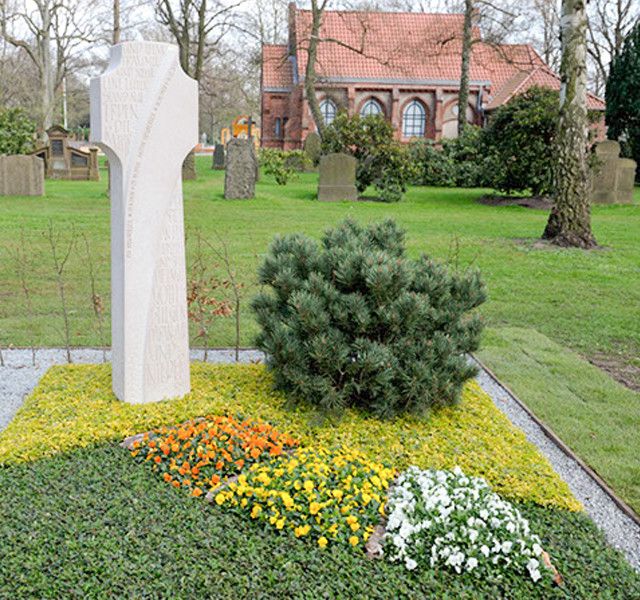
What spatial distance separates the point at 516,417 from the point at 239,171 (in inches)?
666

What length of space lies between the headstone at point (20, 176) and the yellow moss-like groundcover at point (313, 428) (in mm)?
17538

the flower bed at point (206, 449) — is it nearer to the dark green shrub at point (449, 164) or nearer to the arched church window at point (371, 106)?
the dark green shrub at point (449, 164)

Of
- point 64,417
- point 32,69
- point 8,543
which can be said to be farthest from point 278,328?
point 32,69

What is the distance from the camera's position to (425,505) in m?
3.80

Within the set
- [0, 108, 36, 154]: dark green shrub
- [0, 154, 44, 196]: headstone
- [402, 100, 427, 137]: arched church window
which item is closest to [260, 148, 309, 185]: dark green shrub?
[0, 108, 36, 154]: dark green shrub

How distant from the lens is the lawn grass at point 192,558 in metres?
3.24

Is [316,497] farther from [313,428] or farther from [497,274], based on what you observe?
[497,274]

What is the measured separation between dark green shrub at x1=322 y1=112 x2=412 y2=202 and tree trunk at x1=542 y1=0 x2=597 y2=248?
8447mm

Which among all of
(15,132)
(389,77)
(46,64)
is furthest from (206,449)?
(389,77)

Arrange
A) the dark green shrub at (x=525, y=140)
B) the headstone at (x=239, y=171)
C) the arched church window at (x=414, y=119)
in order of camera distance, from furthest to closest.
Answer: the arched church window at (x=414, y=119) < the headstone at (x=239, y=171) < the dark green shrub at (x=525, y=140)

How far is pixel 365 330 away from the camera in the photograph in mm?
5090

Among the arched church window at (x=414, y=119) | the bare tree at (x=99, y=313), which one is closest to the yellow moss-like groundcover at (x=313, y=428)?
the bare tree at (x=99, y=313)

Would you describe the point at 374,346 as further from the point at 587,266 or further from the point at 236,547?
the point at 587,266

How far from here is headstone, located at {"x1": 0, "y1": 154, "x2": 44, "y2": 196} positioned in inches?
850
